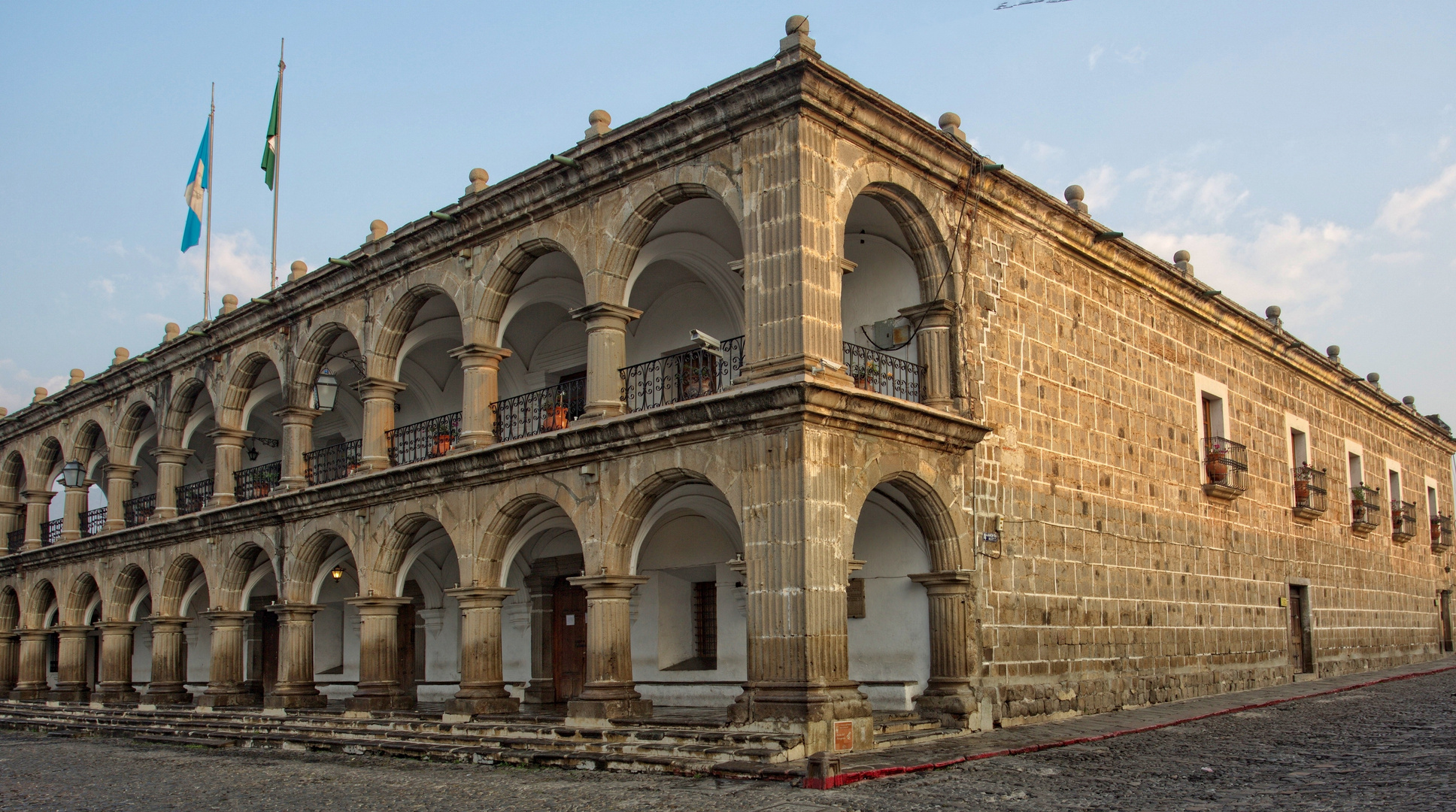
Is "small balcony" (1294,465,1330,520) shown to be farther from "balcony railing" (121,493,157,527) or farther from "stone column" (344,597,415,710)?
"balcony railing" (121,493,157,527)

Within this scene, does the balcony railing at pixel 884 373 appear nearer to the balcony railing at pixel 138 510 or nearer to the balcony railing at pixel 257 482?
the balcony railing at pixel 257 482

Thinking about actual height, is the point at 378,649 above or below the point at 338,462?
below

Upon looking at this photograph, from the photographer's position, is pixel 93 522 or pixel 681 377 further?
pixel 93 522

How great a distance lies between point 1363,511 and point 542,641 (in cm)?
1701

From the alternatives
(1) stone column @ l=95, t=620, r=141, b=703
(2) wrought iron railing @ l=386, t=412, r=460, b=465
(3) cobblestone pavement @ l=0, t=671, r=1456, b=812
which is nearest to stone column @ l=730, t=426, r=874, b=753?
(3) cobblestone pavement @ l=0, t=671, r=1456, b=812

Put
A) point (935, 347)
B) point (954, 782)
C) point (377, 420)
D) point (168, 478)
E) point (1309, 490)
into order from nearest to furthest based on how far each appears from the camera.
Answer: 1. point (954, 782)
2. point (935, 347)
3. point (377, 420)
4. point (168, 478)
5. point (1309, 490)

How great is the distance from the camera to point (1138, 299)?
713 inches

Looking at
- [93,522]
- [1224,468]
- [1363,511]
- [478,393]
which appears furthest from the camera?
[93,522]

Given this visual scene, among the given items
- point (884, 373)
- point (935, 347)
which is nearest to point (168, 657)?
point (884, 373)

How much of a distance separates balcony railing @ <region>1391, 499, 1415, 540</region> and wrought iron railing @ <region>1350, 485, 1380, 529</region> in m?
1.69

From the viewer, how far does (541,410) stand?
53.9 ft

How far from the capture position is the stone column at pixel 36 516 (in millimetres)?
26531

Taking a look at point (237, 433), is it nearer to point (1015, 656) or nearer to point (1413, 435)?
point (1015, 656)

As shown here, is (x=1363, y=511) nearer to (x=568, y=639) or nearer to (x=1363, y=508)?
(x=1363, y=508)
